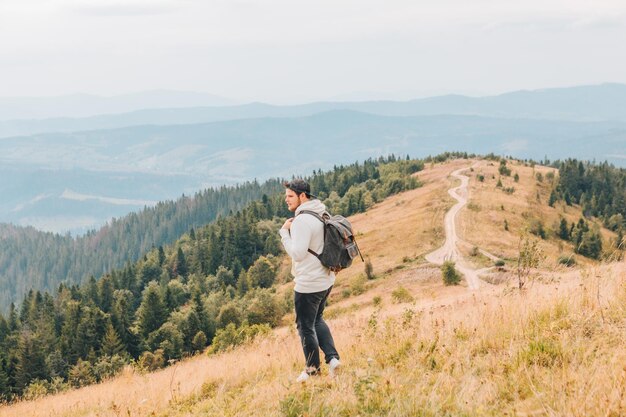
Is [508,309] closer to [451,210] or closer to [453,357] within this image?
[453,357]

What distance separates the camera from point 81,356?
67.8 metres

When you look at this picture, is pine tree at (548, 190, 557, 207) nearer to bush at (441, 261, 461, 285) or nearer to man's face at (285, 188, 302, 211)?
bush at (441, 261, 461, 285)

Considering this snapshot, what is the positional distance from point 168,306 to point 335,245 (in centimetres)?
7794

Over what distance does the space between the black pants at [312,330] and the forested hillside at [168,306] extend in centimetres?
1223

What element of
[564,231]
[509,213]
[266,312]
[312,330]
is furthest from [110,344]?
[564,231]

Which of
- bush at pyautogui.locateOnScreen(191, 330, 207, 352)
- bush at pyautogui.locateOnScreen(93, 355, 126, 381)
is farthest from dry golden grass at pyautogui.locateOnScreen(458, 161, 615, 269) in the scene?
bush at pyautogui.locateOnScreen(93, 355, 126, 381)

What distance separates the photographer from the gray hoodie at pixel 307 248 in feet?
27.2

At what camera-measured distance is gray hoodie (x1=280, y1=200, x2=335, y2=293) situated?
8.29m

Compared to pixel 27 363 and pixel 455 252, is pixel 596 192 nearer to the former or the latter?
pixel 455 252

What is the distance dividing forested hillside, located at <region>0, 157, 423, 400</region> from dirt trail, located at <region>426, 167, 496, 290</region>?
18.0m

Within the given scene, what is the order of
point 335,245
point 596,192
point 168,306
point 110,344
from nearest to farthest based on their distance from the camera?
point 335,245 < point 110,344 < point 168,306 < point 596,192

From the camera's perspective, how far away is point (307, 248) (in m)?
8.30

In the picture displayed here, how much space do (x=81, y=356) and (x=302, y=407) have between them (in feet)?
230

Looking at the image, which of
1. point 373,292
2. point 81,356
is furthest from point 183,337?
point 373,292
